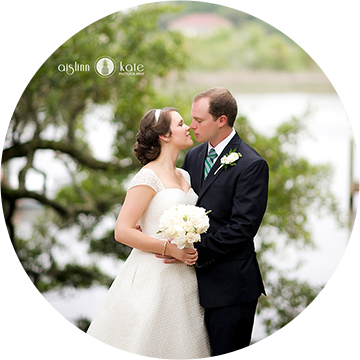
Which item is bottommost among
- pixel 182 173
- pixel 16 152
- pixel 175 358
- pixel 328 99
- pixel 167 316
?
pixel 175 358

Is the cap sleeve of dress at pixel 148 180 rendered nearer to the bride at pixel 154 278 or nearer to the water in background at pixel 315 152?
the bride at pixel 154 278

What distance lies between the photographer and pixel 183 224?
95.4 inches

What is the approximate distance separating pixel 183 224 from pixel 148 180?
0.41 m

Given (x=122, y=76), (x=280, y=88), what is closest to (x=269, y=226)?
(x=280, y=88)

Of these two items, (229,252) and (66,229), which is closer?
(229,252)

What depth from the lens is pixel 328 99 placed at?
Answer: 4887 millimetres

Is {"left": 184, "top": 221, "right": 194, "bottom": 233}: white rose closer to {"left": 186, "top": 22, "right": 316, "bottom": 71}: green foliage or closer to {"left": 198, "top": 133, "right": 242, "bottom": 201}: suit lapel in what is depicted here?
{"left": 198, "top": 133, "right": 242, "bottom": 201}: suit lapel

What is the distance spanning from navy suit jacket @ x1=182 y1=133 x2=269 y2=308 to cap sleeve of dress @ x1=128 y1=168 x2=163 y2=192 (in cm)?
27

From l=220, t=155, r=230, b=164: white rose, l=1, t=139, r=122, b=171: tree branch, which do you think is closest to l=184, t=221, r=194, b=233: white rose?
l=220, t=155, r=230, b=164: white rose

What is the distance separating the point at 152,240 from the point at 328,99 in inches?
119

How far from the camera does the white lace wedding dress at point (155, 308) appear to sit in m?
2.72

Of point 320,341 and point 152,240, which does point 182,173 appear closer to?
point 152,240

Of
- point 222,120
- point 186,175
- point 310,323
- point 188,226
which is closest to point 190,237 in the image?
point 188,226

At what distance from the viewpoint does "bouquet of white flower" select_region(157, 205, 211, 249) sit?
2.42 metres
